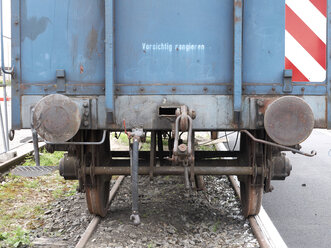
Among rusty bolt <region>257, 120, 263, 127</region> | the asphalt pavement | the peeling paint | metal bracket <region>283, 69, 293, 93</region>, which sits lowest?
the asphalt pavement

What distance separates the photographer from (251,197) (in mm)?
4941

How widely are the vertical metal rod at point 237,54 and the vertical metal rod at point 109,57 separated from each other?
111 cm

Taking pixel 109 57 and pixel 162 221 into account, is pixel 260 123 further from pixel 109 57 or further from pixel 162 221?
pixel 162 221

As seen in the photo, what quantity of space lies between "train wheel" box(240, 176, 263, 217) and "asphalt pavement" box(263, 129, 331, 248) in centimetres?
41

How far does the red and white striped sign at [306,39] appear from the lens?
13.8ft

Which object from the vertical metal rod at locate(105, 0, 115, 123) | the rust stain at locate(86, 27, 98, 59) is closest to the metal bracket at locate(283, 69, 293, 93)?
the vertical metal rod at locate(105, 0, 115, 123)

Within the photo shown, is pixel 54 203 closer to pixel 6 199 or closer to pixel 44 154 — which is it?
pixel 6 199

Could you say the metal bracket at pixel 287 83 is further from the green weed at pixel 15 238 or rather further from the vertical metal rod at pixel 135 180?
the green weed at pixel 15 238

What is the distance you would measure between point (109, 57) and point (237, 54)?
45.9 inches

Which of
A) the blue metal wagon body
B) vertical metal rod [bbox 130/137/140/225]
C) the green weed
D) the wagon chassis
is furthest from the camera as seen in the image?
the wagon chassis

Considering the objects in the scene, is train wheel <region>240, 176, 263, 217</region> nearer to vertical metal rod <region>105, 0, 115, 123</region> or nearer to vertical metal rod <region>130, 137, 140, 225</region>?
vertical metal rod <region>130, 137, 140, 225</region>

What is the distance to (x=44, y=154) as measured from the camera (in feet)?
30.2

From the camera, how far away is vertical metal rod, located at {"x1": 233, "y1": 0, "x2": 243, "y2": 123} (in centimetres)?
404

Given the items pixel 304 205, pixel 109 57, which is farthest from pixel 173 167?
pixel 304 205
